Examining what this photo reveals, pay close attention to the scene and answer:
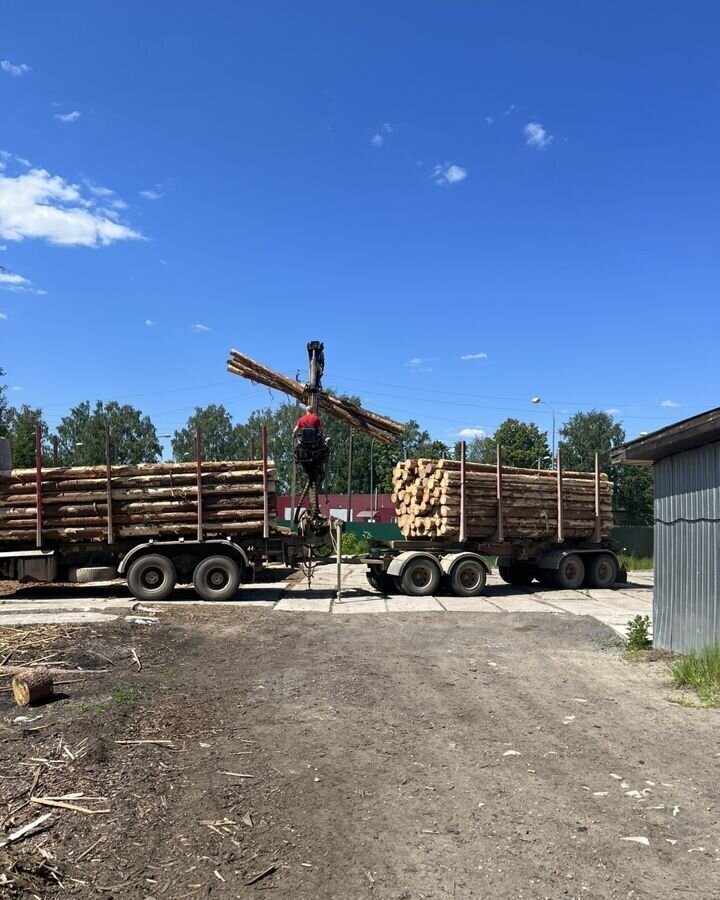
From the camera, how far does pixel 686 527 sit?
866cm

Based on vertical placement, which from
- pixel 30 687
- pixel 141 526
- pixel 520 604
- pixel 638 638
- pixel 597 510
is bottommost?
pixel 520 604

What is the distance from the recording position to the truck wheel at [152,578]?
1462cm

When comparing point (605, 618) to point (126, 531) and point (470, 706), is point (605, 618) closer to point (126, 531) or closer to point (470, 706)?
point (470, 706)

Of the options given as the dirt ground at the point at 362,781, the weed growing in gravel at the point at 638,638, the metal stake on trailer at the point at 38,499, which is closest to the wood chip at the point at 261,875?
the dirt ground at the point at 362,781

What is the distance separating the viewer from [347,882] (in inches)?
136

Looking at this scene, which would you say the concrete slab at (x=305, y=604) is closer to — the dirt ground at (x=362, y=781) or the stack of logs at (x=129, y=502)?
the stack of logs at (x=129, y=502)

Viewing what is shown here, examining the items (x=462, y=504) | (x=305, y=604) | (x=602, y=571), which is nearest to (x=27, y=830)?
(x=305, y=604)

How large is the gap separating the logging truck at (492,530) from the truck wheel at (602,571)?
0.03 m

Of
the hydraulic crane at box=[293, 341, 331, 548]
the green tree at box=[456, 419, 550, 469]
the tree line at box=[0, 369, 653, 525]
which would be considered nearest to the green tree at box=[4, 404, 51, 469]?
the tree line at box=[0, 369, 653, 525]

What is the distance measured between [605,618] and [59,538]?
35.8ft

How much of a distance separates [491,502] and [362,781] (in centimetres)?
1266

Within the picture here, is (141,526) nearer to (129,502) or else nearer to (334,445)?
(129,502)

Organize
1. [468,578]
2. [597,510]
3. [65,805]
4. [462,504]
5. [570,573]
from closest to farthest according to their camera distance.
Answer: [65,805] → [468,578] → [462,504] → [570,573] → [597,510]

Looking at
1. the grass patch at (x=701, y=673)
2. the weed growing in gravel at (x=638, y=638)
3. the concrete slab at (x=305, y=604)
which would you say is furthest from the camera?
the concrete slab at (x=305, y=604)
